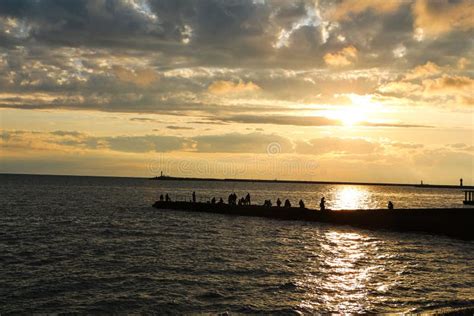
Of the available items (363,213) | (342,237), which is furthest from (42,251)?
(363,213)

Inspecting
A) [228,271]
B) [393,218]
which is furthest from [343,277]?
[393,218]

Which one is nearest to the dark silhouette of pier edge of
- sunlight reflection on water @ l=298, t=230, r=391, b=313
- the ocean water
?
the ocean water

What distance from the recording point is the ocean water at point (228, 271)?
71.4 ft

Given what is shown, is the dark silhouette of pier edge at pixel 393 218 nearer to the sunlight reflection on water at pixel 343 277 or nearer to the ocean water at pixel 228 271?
the ocean water at pixel 228 271

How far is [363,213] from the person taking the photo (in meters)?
56.3

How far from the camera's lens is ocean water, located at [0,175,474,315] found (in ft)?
71.4

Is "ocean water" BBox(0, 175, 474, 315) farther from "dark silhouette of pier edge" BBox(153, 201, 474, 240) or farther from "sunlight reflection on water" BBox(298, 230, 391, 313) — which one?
"dark silhouette of pier edge" BBox(153, 201, 474, 240)

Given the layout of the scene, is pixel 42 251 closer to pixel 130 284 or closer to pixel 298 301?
pixel 130 284

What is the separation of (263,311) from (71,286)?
10325mm

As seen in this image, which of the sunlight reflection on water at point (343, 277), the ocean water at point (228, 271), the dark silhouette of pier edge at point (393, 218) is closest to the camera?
the ocean water at point (228, 271)

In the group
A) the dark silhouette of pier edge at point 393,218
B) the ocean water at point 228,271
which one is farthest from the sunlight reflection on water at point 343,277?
the dark silhouette of pier edge at point 393,218

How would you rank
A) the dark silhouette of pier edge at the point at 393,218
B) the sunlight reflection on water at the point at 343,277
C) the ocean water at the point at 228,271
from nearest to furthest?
the ocean water at the point at 228,271
the sunlight reflection on water at the point at 343,277
the dark silhouette of pier edge at the point at 393,218

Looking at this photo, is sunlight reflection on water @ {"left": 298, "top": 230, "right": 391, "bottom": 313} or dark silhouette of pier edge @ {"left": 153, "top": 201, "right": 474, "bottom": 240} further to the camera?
dark silhouette of pier edge @ {"left": 153, "top": 201, "right": 474, "bottom": 240}

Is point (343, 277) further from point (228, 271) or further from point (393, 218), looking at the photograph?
point (393, 218)
